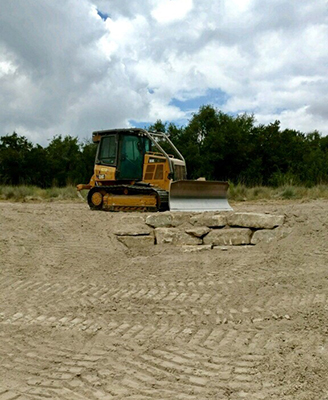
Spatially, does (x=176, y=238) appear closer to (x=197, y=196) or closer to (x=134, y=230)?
(x=134, y=230)

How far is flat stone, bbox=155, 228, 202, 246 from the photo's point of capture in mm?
8875

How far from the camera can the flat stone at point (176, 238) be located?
8.88m

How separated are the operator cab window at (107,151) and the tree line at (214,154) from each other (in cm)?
1186

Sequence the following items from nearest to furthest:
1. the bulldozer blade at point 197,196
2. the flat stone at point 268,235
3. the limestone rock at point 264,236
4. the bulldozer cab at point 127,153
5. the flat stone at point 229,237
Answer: the flat stone at point 268,235
the limestone rock at point 264,236
the flat stone at point 229,237
the bulldozer blade at point 197,196
the bulldozer cab at point 127,153

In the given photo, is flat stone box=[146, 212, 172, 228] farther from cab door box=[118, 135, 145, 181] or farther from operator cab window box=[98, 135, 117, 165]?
operator cab window box=[98, 135, 117, 165]

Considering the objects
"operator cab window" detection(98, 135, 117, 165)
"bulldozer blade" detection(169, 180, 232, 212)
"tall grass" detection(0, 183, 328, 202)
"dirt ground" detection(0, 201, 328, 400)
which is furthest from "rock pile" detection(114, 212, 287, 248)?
"tall grass" detection(0, 183, 328, 202)

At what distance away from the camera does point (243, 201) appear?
49.5 feet

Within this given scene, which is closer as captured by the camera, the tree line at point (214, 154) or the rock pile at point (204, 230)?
the rock pile at point (204, 230)

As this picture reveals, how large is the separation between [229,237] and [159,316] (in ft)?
12.4

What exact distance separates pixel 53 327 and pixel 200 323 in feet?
5.12

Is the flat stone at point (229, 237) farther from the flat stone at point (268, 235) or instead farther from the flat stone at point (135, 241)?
the flat stone at point (135, 241)

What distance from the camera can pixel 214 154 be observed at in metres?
24.8

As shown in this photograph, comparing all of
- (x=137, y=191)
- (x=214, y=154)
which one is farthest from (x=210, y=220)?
(x=214, y=154)

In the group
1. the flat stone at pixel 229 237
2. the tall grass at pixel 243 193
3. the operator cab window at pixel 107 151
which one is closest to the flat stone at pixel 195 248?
the flat stone at pixel 229 237
